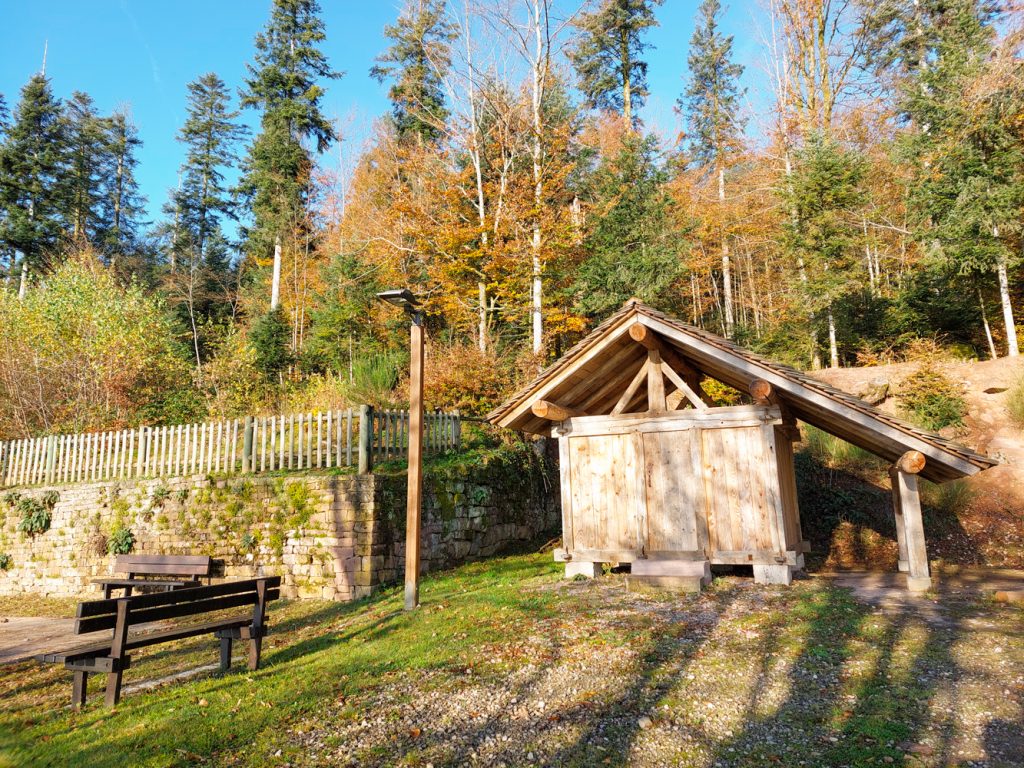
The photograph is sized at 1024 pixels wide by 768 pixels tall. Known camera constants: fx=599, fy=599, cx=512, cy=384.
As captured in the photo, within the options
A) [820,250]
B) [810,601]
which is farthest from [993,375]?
[810,601]

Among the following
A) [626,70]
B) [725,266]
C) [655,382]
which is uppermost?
[626,70]

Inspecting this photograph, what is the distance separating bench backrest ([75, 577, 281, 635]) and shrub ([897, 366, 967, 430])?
49.2ft

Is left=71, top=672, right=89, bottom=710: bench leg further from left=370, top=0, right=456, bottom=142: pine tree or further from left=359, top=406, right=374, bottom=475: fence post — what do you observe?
left=370, top=0, right=456, bottom=142: pine tree

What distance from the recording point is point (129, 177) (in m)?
37.7

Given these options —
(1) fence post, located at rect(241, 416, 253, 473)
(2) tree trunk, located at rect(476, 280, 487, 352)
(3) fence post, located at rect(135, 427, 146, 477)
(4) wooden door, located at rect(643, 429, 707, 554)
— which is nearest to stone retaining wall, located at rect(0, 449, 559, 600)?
(1) fence post, located at rect(241, 416, 253, 473)

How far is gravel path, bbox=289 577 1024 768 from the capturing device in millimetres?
3725

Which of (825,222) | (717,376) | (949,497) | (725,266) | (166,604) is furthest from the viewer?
(725,266)

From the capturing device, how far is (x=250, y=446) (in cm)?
1155

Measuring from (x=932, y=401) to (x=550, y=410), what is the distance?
11065mm

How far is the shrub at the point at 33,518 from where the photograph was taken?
1303 cm

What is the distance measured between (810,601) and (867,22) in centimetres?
2428

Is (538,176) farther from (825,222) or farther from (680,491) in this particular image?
Result: (680,491)

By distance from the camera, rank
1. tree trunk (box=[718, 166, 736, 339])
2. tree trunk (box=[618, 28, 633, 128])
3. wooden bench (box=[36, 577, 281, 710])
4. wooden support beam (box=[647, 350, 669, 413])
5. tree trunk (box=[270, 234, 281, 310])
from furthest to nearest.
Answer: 1. tree trunk (box=[618, 28, 633, 128])
2. tree trunk (box=[270, 234, 281, 310])
3. tree trunk (box=[718, 166, 736, 339])
4. wooden support beam (box=[647, 350, 669, 413])
5. wooden bench (box=[36, 577, 281, 710])

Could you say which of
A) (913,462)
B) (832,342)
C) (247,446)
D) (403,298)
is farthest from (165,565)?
(832,342)
